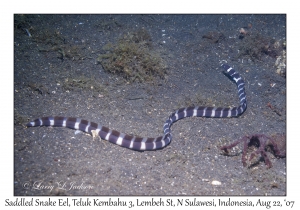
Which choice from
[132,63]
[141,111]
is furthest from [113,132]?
[132,63]

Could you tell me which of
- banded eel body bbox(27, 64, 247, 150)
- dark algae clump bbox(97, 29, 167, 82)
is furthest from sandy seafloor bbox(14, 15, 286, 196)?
dark algae clump bbox(97, 29, 167, 82)

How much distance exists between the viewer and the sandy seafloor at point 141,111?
16.0 ft

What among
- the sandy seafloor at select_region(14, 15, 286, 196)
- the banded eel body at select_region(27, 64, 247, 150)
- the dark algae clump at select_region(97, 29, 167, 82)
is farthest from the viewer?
the dark algae clump at select_region(97, 29, 167, 82)

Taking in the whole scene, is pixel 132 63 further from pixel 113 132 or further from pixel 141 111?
pixel 113 132

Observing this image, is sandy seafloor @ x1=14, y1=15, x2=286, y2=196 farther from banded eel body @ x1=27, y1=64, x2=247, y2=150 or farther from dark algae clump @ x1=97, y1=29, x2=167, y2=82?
dark algae clump @ x1=97, y1=29, x2=167, y2=82

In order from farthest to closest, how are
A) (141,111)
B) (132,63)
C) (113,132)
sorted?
(132,63)
(141,111)
(113,132)

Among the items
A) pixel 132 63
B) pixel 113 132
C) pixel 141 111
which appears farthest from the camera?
pixel 132 63

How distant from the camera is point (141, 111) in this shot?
7.03 m

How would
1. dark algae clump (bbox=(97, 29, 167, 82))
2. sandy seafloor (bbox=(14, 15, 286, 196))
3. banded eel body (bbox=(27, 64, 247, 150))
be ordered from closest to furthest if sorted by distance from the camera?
sandy seafloor (bbox=(14, 15, 286, 196))
banded eel body (bbox=(27, 64, 247, 150))
dark algae clump (bbox=(97, 29, 167, 82))

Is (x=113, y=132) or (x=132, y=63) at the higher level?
(x=132, y=63)

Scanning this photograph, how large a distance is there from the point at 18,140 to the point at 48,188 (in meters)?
1.55

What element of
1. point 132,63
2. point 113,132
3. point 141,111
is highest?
point 132,63

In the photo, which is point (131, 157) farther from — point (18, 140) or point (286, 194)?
point (286, 194)

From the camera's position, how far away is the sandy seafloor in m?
4.89
